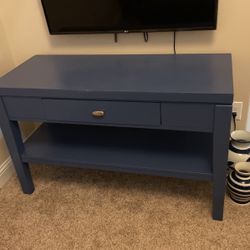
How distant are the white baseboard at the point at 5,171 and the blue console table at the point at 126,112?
0.18 metres

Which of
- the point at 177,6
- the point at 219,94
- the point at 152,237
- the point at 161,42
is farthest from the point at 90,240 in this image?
the point at 177,6

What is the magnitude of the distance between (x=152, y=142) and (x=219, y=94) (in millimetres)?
507

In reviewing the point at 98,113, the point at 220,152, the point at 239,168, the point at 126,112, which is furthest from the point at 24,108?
the point at 239,168

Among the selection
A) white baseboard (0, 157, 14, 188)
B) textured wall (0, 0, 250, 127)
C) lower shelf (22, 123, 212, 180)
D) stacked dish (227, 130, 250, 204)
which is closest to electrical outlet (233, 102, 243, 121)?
textured wall (0, 0, 250, 127)

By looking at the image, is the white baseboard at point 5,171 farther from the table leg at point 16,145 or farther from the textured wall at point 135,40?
the textured wall at point 135,40

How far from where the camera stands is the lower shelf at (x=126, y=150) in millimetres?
1391

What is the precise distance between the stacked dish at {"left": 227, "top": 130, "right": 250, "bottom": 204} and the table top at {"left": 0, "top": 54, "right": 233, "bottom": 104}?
15.2 inches

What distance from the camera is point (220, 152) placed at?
1.24m

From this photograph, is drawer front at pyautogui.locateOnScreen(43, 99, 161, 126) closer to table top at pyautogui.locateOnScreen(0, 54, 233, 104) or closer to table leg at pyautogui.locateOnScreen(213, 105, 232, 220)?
table top at pyautogui.locateOnScreen(0, 54, 233, 104)

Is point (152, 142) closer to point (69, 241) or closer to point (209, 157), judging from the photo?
point (209, 157)

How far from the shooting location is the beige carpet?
4.48 feet

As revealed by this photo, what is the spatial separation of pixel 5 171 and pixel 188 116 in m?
1.10

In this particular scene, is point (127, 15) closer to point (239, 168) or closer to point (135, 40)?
point (135, 40)

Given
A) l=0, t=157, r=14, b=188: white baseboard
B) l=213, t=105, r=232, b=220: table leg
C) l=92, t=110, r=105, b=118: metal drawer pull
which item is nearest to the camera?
l=213, t=105, r=232, b=220: table leg
